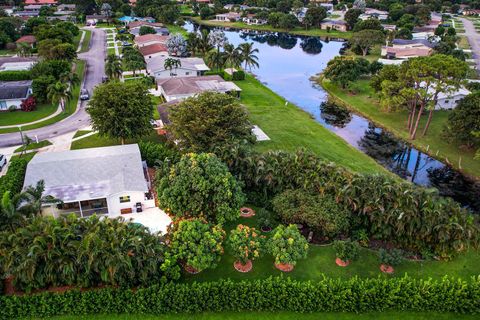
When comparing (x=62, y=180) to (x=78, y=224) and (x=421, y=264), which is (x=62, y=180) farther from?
(x=421, y=264)

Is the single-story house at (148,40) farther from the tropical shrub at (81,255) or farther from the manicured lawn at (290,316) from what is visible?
the manicured lawn at (290,316)

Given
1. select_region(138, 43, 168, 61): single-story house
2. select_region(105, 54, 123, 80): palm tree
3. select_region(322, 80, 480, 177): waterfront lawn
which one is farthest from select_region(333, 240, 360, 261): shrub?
select_region(138, 43, 168, 61): single-story house

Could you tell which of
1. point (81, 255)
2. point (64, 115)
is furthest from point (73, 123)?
point (81, 255)

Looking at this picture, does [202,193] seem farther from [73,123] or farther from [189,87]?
[189,87]

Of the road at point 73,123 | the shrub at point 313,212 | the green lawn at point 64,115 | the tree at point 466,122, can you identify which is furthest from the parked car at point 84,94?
the tree at point 466,122

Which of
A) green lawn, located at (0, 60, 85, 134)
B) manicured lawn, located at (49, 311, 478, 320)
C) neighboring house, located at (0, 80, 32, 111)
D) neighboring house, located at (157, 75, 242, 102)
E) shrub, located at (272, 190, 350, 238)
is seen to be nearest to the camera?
manicured lawn, located at (49, 311, 478, 320)

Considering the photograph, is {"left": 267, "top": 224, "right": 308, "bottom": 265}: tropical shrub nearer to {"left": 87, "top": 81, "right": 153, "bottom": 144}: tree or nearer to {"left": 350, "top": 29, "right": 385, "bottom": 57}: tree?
{"left": 87, "top": 81, "right": 153, "bottom": 144}: tree

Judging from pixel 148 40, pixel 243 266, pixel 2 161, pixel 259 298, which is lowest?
pixel 243 266
